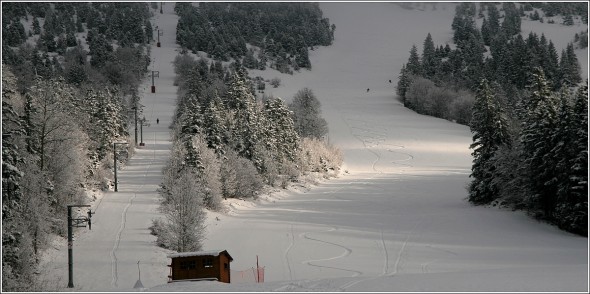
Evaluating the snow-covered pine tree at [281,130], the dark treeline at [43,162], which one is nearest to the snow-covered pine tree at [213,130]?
the dark treeline at [43,162]

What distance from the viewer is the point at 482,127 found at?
56156 millimetres

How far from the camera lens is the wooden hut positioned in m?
32.5

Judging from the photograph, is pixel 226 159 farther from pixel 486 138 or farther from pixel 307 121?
pixel 307 121

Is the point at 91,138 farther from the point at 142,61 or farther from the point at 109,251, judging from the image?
the point at 142,61

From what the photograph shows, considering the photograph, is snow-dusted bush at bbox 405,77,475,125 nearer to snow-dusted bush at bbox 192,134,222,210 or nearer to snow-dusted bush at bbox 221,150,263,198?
snow-dusted bush at bbox 221,150,263,198

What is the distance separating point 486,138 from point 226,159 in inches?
962

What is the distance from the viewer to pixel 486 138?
55656 mm

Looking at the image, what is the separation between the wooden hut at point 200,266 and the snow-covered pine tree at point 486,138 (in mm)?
29344

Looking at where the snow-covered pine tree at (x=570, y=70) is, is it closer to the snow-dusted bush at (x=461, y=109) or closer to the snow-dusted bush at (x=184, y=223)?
the snow-dusted bush at (x=461, y=109)

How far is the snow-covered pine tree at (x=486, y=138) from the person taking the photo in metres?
55.1

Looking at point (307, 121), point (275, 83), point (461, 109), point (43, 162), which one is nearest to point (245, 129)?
point (43, 162)

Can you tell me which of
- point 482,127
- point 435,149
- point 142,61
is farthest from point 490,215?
point 142,61

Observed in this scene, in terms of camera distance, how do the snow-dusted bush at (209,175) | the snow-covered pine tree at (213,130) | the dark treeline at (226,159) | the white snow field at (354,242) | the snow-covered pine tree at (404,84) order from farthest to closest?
the snow-covered pine tree at (404,84) < the snow-covered pine tree at (213,130) < the snow-dusted bush at (209,175) < the dark treeline at (226,159) < the white snow field at (354,242)

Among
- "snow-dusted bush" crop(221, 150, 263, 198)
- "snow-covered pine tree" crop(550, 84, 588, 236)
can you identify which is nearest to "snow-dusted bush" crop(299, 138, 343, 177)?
"snow-dusted bush" crop(221, 150, 263, 198)
